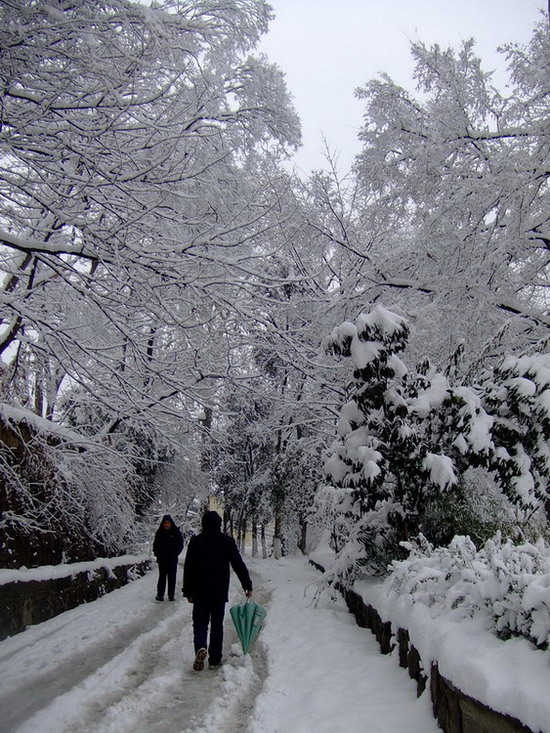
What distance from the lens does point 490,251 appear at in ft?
26.3

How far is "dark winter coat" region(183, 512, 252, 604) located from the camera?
257 inches

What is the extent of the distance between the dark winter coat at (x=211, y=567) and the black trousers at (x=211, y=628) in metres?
0.07

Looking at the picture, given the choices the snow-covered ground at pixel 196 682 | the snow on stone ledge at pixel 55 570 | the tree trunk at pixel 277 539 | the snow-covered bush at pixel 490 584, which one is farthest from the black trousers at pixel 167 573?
the tree trunk at pixel 277 539

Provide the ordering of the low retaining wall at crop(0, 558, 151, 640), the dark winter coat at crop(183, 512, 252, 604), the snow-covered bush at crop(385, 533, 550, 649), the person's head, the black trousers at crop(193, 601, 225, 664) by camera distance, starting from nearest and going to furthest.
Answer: the snow-covered bush at crop(385, 533, 550, 649) < the black trousers at crop(193, 601, 225, 664) < the dark winter coat at crop(183, 512, 252, 604) < the person's head < the low retaining wall at crop(0, 558, 151, 640)

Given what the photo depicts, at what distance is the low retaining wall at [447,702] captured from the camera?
3.12 meters

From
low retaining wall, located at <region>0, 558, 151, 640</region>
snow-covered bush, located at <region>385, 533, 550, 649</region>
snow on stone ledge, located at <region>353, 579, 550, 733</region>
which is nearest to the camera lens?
snow on stone ledge, located at <region>353, 579, 550, 733</region>

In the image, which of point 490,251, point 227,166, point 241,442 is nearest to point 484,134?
point 490,251

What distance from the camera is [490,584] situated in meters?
3.99

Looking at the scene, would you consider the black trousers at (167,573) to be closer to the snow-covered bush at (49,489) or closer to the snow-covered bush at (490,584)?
the snow-covered bush at (49,489)

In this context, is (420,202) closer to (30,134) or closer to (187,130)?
(187,130)

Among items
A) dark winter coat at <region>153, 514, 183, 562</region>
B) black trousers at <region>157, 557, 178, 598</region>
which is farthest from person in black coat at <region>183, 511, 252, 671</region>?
dark winter coat at <region>153, 514, 183, 562</region>

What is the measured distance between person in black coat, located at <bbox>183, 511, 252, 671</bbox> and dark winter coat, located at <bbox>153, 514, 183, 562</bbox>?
5.29 m

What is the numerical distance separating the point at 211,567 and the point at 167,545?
575 cm

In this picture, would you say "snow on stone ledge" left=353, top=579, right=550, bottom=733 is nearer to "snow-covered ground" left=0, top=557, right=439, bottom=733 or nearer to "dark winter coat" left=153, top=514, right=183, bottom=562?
"snow-covered ground" left=0, top=557, right=439, bottom=733
